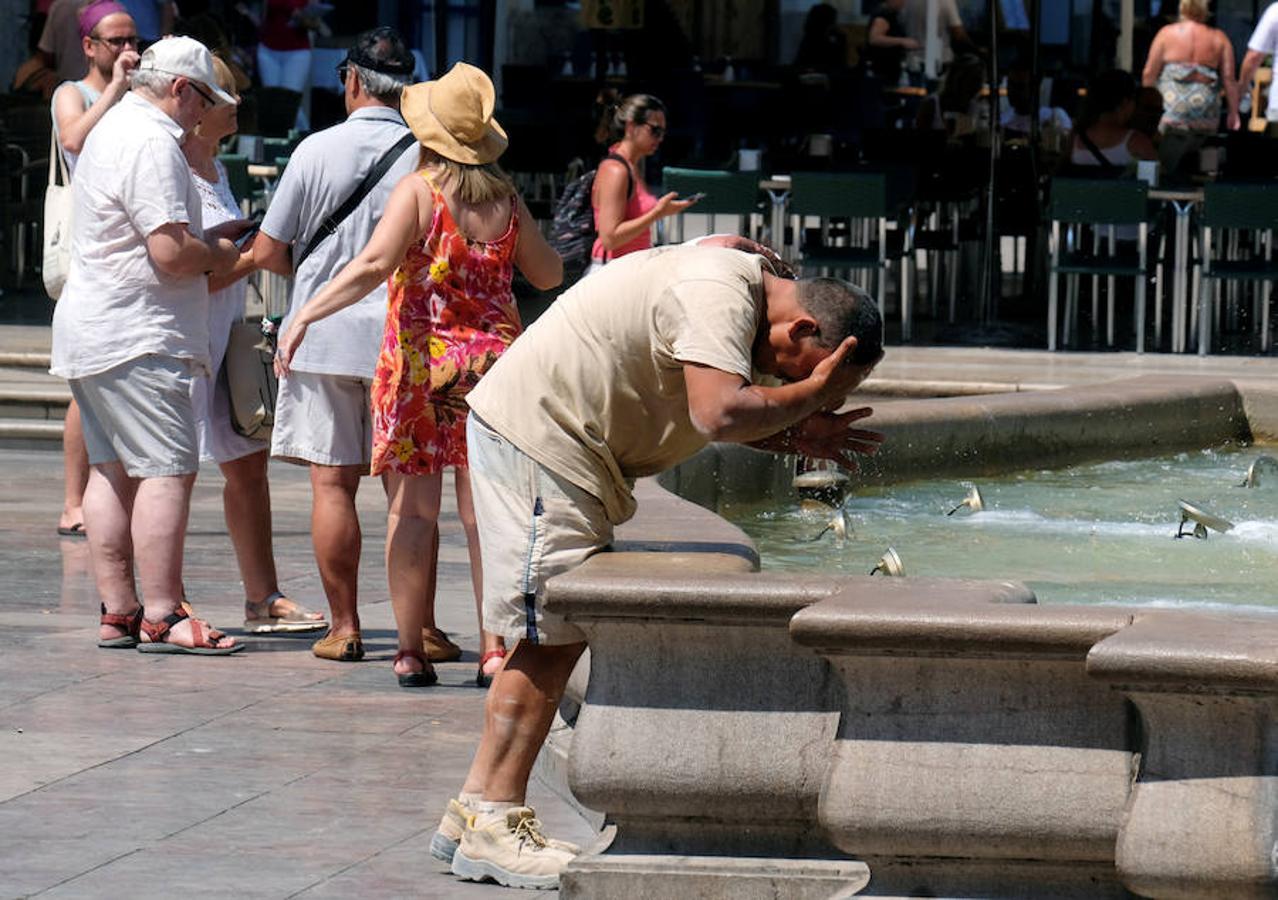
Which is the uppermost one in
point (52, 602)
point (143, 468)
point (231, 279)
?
point (231, 279)

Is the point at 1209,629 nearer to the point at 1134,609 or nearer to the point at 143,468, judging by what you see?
the point at 1134,609

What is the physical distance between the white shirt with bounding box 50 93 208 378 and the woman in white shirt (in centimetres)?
28

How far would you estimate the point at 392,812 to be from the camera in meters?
5.35

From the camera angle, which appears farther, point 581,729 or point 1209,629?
point 581,729

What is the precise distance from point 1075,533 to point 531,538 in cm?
362

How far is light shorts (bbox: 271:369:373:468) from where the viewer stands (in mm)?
6969

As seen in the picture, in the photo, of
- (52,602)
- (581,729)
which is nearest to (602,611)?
(581,729)

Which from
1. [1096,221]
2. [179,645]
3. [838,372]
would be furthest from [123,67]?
[1096,221]

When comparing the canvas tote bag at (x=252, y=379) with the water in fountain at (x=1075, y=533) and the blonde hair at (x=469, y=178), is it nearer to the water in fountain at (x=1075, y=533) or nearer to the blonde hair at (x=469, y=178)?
the blonde hair at (x=469, y=178)

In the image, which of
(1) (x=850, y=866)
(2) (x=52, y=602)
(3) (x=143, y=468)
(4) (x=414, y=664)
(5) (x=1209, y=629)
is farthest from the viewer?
(2) (x=52, y=602)

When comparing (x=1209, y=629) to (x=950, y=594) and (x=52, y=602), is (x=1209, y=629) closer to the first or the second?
(x=950, y=594)

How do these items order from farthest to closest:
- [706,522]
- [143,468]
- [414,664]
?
[143,468]
[414,664]
[706,522]

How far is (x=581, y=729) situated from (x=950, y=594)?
74 centimetres

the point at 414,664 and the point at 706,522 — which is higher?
the point at 706,522
